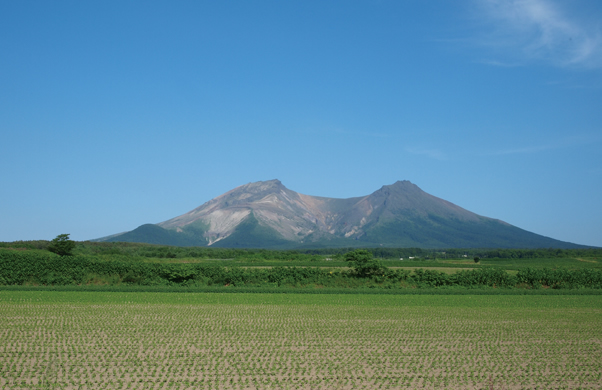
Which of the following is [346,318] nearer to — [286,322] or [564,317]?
[286,322]

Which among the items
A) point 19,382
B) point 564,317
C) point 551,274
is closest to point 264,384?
point 19,382

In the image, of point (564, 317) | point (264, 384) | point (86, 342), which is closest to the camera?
point (264, 384)

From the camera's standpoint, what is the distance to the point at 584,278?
4256 centimetres

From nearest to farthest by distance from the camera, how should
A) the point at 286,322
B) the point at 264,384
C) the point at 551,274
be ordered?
1. the point at 264,384
2. the point at 286,322
3. the point at 551,274

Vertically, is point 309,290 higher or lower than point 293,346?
lower

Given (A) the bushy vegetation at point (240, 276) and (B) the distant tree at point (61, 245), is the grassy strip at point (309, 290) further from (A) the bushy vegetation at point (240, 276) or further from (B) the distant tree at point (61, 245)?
(B) the distant tree at point (61, 245)

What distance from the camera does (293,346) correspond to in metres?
16.3

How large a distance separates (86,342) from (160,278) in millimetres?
23366

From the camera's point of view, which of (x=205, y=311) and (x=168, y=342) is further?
(x=205, y=311)

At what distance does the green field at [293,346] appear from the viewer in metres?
12.6

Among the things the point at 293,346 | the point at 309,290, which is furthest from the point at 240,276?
the point at 293,346

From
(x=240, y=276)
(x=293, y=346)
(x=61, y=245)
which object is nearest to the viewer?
(x=293, y=346)

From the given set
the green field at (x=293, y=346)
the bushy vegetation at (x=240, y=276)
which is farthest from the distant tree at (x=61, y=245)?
the green field at (x=293, y=346)

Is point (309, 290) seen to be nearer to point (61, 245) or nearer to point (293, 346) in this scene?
point (293, 346)
